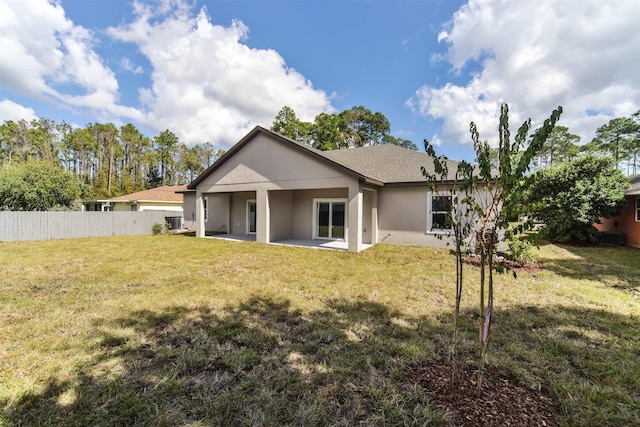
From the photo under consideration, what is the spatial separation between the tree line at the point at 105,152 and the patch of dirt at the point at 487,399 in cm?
4463

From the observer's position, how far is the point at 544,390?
101 inches

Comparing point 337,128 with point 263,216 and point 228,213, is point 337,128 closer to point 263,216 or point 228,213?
point 228,213

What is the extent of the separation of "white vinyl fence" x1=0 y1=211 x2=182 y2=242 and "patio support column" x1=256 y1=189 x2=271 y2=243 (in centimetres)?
938

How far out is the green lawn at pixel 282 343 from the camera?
232cm

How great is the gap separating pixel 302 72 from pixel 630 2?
1743 cm

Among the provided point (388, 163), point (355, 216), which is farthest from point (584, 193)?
point (355, 216)

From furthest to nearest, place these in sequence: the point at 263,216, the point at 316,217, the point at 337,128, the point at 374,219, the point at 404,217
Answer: the point at 337,128 → the point at 316,217 → the point at 263,216 → the point at 374,219 → the point at 404,217

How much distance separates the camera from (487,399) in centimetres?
238

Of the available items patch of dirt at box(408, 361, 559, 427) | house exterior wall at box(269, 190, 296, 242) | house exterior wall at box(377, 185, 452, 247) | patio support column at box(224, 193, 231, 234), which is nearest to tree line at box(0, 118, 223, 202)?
patio support column at box(224, 193, 231, 234)

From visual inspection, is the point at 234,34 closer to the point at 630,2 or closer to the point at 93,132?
the point at 630,2

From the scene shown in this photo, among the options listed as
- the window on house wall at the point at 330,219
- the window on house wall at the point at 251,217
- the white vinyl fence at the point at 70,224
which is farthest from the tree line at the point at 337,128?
the white vinyl fence at the point at 70,224

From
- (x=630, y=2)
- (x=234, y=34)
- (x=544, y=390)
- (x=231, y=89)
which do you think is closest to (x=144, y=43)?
(x=234, y=34)

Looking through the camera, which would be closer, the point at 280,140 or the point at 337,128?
the point at 280,140

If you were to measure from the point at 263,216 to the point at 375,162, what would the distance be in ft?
21.8
